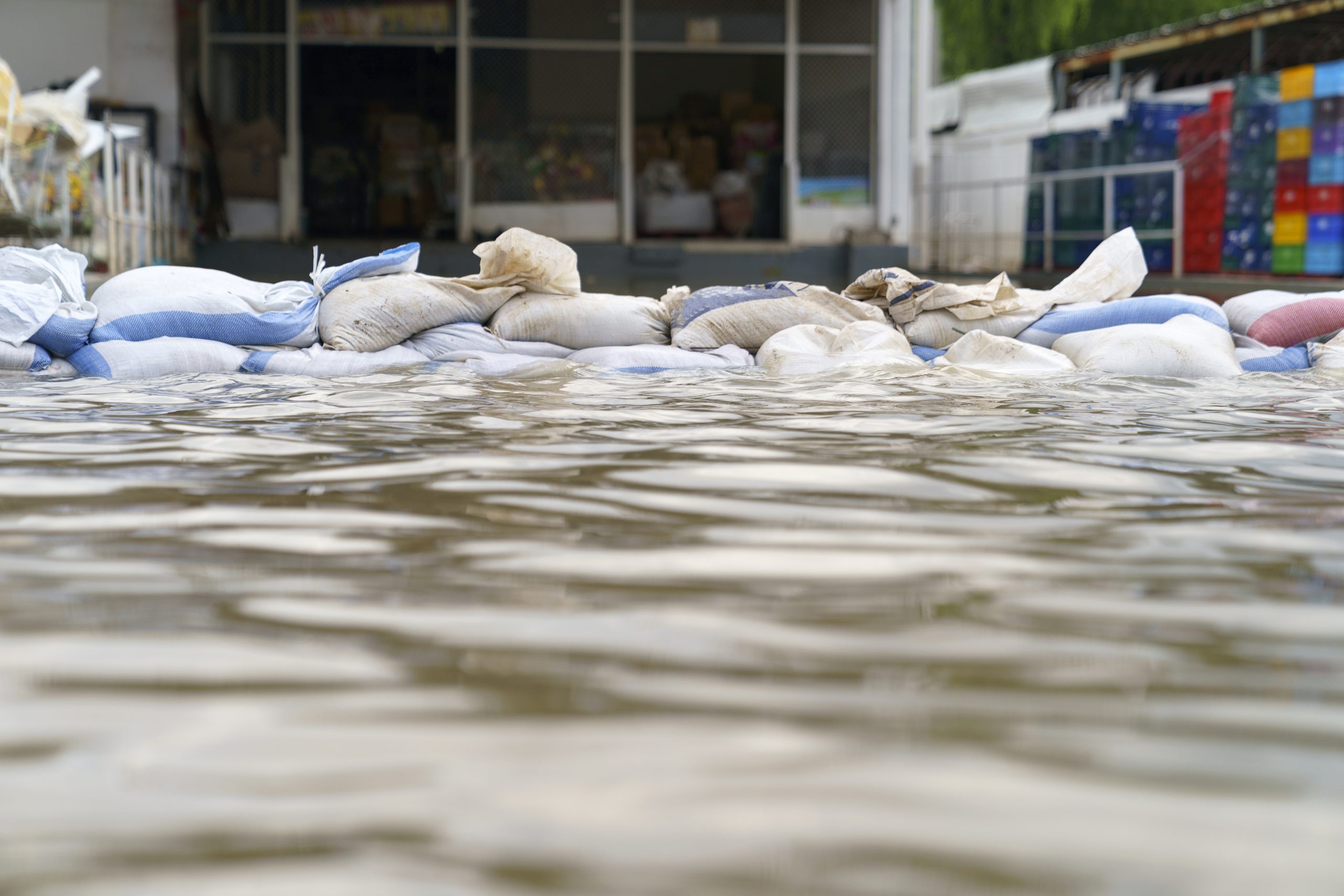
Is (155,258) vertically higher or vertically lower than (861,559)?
higher

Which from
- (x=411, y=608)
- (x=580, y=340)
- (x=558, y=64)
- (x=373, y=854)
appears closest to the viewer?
(x=373, y=854)

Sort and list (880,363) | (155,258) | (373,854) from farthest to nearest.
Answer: (155,258)
(880,363)
(373,854)

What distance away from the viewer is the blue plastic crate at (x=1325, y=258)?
9.09 m

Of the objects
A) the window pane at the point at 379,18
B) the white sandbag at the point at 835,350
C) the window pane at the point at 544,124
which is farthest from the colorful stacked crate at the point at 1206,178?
the white sandbag at the point at 835,350

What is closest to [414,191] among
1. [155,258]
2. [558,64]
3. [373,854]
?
[558,64]

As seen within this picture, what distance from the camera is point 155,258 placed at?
851 centimetres

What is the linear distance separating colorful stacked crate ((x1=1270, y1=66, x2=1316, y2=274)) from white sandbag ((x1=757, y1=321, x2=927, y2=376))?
6236mm

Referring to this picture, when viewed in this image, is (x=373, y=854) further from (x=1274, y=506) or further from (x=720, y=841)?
(x=1274, y=506)

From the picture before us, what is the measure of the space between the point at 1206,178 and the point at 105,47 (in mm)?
8429

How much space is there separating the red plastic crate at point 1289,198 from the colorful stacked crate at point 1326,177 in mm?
35

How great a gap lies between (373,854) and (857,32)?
11.6 meters

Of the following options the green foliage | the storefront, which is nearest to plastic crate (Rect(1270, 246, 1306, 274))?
the storefront

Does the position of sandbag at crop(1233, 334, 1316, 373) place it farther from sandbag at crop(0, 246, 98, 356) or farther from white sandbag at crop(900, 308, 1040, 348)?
sandbag at crop(0, 246, 98, 356)

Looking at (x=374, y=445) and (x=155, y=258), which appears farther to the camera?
(x=155, y=258)
